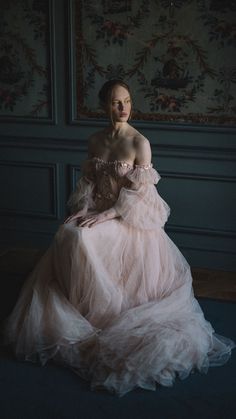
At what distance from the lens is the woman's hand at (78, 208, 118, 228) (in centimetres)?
262

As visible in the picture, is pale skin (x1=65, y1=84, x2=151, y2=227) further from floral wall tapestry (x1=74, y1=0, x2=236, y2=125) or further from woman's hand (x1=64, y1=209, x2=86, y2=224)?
floral wall tapestry (x1=74, y1=0, x2=236, y2=125)

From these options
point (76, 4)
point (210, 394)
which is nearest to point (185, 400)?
point (210, 394)

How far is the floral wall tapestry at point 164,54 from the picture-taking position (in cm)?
330

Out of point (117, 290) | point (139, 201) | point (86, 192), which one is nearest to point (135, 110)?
point (86, 192)

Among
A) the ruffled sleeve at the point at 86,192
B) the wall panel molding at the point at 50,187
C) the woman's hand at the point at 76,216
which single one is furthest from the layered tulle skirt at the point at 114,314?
the wall panel molding at the point at 50,187

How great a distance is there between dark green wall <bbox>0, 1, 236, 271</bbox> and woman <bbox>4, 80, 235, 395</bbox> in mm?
832

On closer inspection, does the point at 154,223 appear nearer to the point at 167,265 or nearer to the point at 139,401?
the point at 167,265

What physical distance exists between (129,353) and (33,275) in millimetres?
639

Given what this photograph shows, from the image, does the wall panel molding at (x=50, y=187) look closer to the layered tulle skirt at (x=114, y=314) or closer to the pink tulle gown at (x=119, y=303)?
the pink tulle gown at (x=119, y=303)

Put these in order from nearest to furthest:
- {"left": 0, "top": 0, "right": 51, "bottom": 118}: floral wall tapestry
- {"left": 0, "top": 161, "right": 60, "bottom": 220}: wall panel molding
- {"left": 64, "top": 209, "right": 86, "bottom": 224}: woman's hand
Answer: {"left": 64, "top": 209, "right": 86, "bottom": 224}: woman's hand → {"left": 0, "top": 0, "right": 51, "bottom": 118}: floral wall tapestry → {"left": 0, "top": 161, "right": 60, "bottom": 220}: wall panel molding

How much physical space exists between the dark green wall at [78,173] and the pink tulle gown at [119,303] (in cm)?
83

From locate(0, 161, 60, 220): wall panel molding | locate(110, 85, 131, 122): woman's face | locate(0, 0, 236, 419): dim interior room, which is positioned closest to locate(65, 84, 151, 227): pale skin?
locate(110, 85, 131, 122): woman's face

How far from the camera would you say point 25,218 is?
4.03m

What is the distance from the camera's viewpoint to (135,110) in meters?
3.56
